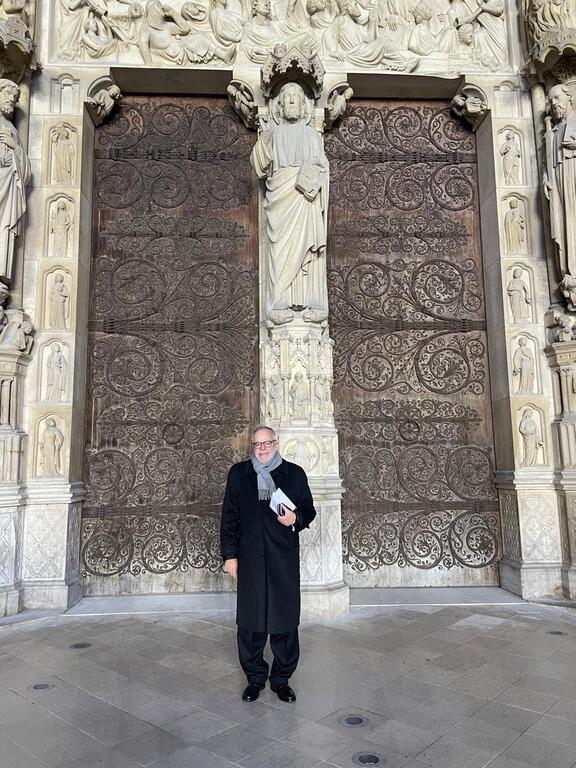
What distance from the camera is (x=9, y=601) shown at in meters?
5.06

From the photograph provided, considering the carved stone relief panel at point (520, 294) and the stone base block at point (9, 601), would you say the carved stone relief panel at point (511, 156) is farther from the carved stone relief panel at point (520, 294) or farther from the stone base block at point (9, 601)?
the stone base block at point (9, 601)

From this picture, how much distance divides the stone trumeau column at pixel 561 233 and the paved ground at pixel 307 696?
992 mm

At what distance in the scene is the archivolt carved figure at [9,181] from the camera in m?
5.38

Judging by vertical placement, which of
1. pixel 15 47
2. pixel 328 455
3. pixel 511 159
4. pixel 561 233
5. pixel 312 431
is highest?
pixel 15 47

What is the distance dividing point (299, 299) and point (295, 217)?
0.81 metres

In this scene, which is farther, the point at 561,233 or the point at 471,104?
the point at 471,104

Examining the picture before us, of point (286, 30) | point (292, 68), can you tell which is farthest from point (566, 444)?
point (286, 30)

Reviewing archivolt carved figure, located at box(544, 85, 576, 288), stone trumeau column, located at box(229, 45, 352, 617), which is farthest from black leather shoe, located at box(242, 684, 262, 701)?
archivolt carved figure, located at box(544, 85, 576, 288)

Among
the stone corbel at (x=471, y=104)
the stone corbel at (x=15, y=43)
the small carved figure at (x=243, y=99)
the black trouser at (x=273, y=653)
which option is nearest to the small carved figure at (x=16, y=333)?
the stone corbel at (x=15, y=43)

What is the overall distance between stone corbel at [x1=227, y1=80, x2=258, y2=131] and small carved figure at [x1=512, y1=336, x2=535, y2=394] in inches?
151

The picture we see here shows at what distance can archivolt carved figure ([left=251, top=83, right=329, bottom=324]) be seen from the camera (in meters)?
5.59

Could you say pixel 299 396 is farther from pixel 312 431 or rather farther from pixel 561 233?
pixel 561 233

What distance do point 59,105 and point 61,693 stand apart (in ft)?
18.7

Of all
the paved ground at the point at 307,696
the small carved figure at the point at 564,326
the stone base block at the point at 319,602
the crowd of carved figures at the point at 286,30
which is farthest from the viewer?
the crowd of carved figures at the point at 286,30
